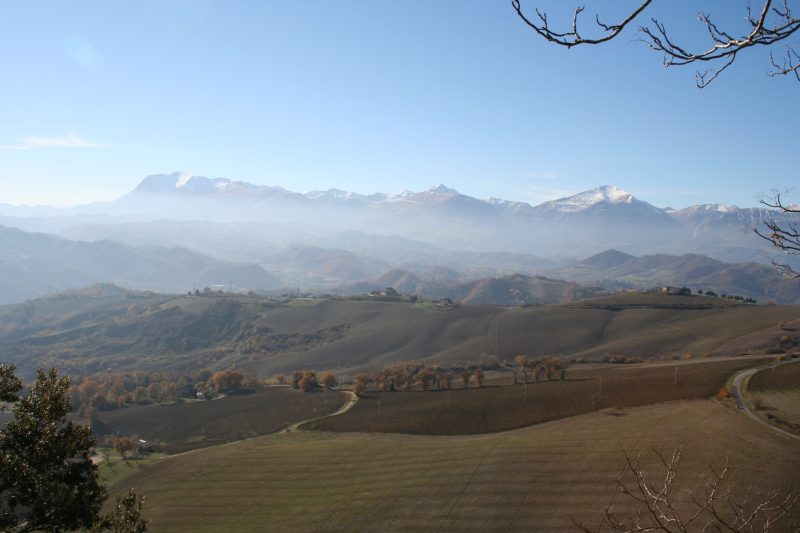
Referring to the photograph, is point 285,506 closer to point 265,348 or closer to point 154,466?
point 154,466

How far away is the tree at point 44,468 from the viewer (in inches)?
393

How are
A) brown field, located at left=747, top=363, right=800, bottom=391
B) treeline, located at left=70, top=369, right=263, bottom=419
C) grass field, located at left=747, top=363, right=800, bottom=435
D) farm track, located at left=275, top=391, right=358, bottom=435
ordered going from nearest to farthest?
grass field, located at left=747, top=363, right=800, bottom=435 → brown field, located at left=747, top=363, right=800, bottom=391 → farm track, located at left=275, top=391, right=358, bottom=435 → treeline, located at left=70, top=369, right=263, bottom=419

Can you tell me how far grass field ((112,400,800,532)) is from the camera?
3256 centimetres

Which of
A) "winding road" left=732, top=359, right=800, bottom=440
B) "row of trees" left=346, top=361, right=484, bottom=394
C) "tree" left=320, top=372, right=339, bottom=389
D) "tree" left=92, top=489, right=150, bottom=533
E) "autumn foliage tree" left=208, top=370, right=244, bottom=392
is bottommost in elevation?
"autumn foliage tree" left=208, top=370, right=244, bottom=392

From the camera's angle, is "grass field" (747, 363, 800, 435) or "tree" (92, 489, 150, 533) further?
"grass field" (747, 363, 800, 435)

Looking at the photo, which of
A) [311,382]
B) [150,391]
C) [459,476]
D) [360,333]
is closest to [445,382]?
[311,382]

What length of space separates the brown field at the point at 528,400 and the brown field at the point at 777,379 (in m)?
2.64

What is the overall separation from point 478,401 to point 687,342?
4741cm

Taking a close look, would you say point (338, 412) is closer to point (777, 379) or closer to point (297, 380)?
point (297, 380)

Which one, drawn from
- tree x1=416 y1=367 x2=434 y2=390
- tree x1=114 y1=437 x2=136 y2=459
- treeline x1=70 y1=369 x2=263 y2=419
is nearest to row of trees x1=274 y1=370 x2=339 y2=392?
treeline x1=70 y1=369 x2=263 y2=419

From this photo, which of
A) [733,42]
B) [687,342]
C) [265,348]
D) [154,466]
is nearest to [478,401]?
[154,466]

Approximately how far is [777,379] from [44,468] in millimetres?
58110

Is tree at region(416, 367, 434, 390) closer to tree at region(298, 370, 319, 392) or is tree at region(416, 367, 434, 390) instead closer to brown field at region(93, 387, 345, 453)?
brown field at region(93, 387, 345, 453)

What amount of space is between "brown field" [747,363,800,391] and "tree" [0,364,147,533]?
5334 cm
